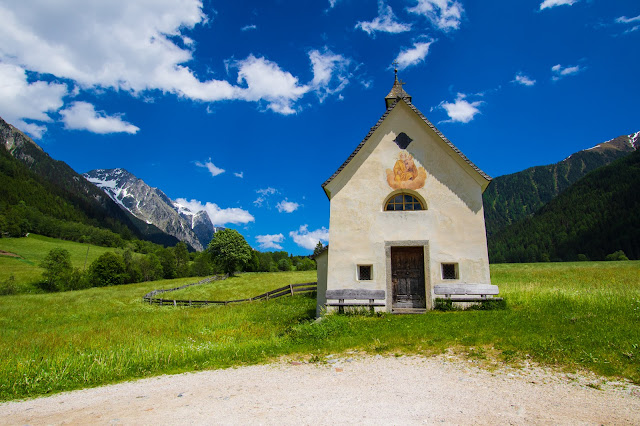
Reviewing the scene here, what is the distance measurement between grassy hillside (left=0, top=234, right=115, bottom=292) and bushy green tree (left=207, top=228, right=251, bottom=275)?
91.4ft

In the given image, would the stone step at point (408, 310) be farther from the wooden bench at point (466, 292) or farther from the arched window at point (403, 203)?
the arched window at point (403, 203)

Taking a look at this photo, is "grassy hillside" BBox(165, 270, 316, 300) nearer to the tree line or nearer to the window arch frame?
the tree line

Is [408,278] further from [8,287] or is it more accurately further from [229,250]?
[8,287]

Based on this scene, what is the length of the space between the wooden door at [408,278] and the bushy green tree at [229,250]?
158 ft

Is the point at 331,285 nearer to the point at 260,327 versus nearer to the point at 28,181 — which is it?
the point at 260,327

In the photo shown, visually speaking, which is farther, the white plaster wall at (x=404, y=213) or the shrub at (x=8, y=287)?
the shrub at (x=8, y=287)

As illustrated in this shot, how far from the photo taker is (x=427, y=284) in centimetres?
1481

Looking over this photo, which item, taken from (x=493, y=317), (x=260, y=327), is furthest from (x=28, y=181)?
(x=493, y=317)

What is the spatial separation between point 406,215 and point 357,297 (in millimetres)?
4276

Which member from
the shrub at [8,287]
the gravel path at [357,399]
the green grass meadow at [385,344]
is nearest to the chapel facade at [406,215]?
the green grass meadow at [385,344]

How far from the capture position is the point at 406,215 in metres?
15.4

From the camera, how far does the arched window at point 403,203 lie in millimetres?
15844

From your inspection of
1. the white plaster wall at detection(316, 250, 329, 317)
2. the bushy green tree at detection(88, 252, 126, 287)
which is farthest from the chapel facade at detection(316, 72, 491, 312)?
the bushy green tree at detection(88, 252, 126, 287)

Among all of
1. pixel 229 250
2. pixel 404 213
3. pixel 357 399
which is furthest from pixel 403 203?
pixel 229 250
